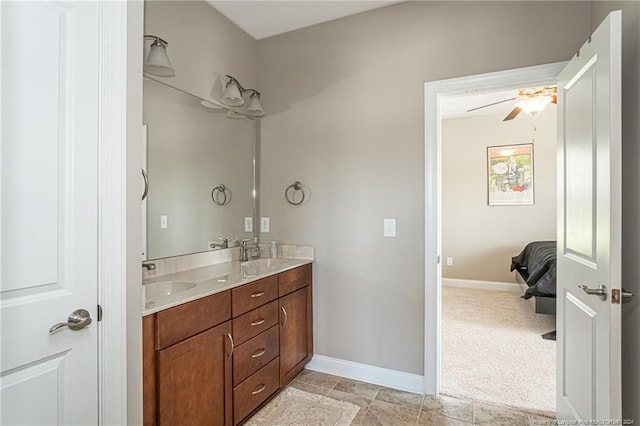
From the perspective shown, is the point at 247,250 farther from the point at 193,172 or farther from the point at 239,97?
the point at 239,97

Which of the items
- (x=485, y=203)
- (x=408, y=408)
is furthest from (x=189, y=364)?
(x=485, y=203)

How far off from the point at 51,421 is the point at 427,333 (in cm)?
198

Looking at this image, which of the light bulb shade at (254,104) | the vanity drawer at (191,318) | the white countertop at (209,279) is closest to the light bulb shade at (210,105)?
the light bulb shade at (254,104)

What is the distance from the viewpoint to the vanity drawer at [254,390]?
1886 millimetres

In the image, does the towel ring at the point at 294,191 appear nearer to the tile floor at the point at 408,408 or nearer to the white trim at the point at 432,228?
the white trim at the point at 432,228

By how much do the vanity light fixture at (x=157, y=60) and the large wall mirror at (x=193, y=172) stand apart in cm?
7

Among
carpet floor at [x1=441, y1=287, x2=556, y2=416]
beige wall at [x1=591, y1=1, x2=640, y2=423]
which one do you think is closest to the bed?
carpet floor at [x1=441, y1=287, x2=556, y2=416]

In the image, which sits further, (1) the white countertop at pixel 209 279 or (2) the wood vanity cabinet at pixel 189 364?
(1) the white countertop at pixel 209 279

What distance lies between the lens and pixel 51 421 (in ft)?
3.69

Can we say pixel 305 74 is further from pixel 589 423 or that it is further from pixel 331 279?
pixel 589 423

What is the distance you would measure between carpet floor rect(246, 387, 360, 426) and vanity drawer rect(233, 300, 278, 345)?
49 centimetres

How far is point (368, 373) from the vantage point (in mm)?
2523

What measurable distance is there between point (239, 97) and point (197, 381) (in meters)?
1.87

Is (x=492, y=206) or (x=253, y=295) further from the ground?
(x=492, y=206)
